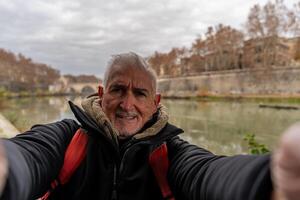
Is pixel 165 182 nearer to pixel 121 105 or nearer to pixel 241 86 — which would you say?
pixel 121 105

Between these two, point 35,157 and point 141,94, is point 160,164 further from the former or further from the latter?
point 35,157

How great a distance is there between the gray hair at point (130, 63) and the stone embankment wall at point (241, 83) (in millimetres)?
22886

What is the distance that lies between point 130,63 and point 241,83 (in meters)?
28.1

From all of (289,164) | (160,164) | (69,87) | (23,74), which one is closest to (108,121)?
(160,164)

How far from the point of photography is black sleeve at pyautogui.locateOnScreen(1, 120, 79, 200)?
0.69m

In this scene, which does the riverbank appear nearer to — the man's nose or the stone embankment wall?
the man's nose

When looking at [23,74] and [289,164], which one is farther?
[23,74]

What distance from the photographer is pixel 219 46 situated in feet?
112

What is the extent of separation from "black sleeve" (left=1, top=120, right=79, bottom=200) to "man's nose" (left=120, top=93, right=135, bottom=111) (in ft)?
0.75

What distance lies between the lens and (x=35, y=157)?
91 cm

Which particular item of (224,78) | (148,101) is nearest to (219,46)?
(224,78)

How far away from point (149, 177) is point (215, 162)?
0.38 meters

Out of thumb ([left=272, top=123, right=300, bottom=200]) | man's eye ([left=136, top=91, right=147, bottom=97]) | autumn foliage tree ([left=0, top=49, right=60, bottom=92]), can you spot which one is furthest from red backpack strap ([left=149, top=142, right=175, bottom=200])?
autumn foliage tree ([left=0, top=49, right=60, bottom=92])

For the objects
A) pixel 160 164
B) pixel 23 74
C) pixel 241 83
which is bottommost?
pixel 241 83
